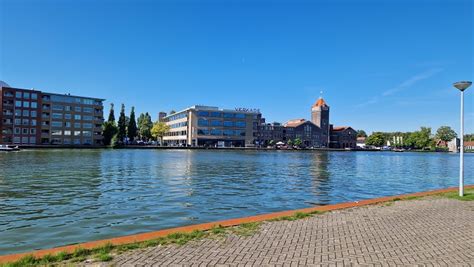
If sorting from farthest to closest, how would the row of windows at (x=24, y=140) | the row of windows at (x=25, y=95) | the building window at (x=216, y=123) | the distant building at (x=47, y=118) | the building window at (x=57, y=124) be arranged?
the building window at (x=216, y=123) < the building window at (x=57, y=124) < the row of windows at (x=24, y=140) < the row of windows at (x=25, y=95) < the distant building at (x=47, y=118)

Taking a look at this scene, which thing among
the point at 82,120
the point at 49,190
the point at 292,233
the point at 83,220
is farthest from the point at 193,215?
the point at 82,120

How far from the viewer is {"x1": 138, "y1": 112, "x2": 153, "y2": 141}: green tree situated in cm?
16912

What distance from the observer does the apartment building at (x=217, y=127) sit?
143250 millimetres

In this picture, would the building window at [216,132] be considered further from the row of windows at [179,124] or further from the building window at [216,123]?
the row of windows at [179,124]

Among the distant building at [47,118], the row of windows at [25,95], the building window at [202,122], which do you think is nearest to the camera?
the distant building at [47,118]

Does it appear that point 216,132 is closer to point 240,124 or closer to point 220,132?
point 220,132

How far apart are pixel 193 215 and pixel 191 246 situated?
17.8 ft

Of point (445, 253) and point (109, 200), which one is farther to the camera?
point (109, 200)

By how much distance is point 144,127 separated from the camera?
17075 centimetres

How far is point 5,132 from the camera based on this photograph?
347 ft

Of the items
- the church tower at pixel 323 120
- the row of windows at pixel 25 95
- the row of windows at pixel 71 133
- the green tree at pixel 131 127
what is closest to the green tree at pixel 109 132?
the row of windows at pixel 71 133

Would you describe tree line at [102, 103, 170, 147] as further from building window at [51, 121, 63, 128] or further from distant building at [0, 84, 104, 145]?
building window at [51, 121, 63, 128]

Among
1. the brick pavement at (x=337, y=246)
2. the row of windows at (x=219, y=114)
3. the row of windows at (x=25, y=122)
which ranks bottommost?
the brick pavement at (x=337, y=246)

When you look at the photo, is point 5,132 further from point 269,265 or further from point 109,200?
point 269,265
